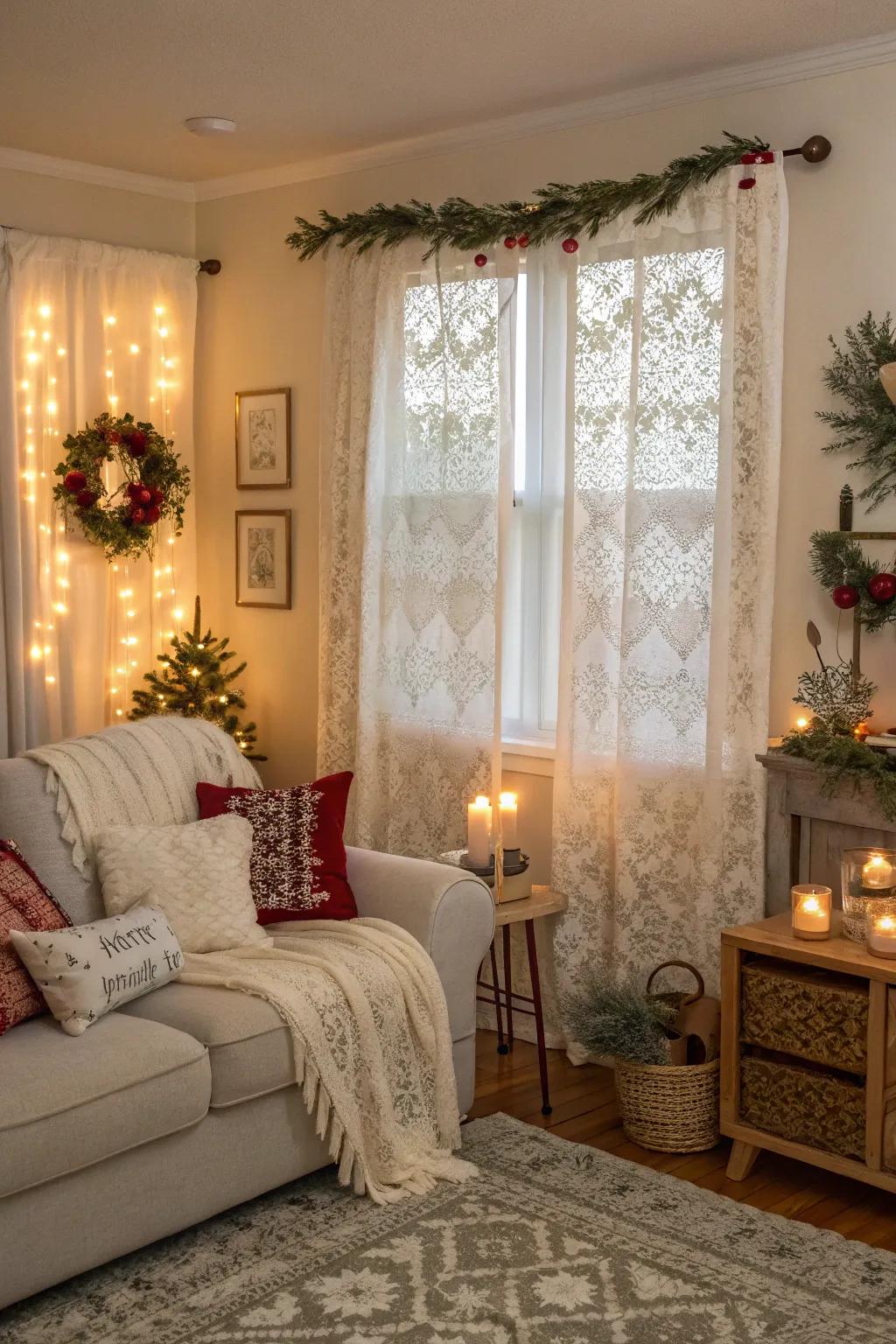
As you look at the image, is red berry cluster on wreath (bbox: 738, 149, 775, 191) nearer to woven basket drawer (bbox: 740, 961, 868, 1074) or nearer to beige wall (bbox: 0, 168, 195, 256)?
woven basket drawer (bbox: 740, 961, 868, 1074)

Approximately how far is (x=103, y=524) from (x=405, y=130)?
1666mm

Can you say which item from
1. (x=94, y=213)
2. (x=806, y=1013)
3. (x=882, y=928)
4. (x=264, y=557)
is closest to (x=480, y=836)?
(x=806, y=1013)

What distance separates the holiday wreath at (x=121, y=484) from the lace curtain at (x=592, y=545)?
69 cm

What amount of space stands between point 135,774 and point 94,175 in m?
2.46

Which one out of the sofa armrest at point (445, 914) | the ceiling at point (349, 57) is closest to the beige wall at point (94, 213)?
the ceiling at point (349, 57)

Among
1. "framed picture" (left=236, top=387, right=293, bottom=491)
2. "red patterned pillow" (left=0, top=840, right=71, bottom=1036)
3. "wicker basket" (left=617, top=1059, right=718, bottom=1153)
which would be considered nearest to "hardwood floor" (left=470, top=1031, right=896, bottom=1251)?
"wicker basket" (left=617, top=1059, right=718, bottom=1153)

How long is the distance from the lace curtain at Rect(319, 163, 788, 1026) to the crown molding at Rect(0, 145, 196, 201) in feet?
3.02

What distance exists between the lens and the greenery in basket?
11.7 feet

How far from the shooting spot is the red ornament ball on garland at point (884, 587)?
3445 millimetres

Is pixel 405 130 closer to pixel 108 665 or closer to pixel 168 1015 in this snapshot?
pixel 108 665

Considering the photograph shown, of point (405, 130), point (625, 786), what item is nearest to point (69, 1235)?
point (625, 786)

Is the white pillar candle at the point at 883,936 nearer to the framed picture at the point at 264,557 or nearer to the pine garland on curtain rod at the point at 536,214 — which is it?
the pine garland on curtain rod at the point at 536,214

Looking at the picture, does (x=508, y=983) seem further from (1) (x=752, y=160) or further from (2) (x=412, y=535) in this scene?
(1) (x=752, y=160)

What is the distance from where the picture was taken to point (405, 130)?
4.47 metres
